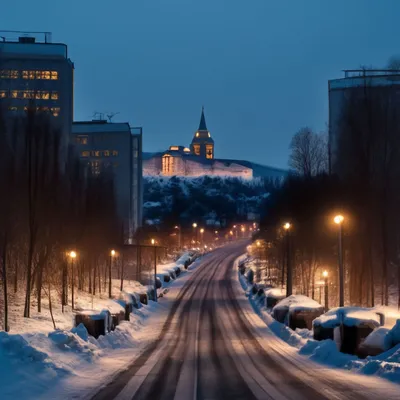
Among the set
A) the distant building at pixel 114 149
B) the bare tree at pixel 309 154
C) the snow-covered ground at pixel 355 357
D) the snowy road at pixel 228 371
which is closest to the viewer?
the snowy road at pixel 228 371

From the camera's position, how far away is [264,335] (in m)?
36.5

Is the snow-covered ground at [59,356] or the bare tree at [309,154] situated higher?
the bare tree at [309,154]

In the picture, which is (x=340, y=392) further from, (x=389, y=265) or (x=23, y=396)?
(x=389, y=265)

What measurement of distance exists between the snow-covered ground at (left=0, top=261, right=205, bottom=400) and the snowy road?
0.85 metres

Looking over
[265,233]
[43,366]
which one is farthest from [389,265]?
[43,366]

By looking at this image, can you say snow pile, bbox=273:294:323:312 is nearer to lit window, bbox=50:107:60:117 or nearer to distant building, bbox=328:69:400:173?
distant building, bbox=328:69:400:173

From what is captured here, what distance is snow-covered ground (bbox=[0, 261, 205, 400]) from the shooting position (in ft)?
53.3

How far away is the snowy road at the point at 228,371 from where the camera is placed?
15.8 metres

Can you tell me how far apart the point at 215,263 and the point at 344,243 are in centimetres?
6773

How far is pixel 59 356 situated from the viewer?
21141 millimetres

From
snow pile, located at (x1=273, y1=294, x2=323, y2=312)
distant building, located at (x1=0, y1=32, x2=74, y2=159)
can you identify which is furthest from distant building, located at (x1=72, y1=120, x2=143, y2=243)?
snow pile, located at (x1=273, y1=294, x2=323, y2=312)

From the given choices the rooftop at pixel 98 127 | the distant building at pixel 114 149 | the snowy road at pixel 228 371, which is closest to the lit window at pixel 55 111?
the distant building at pixel 114 149

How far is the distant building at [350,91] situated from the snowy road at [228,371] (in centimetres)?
1428

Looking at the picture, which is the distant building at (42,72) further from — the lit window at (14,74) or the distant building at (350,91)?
the distant building at (350,91)
